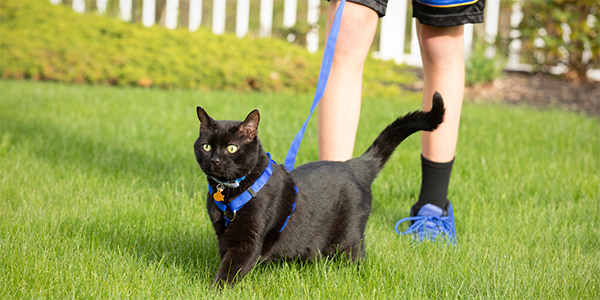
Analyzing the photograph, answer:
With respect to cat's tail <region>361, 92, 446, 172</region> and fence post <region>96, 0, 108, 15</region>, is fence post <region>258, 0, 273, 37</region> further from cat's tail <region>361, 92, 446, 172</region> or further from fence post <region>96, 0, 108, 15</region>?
cat's tail <region>361, 92, 446, 172</region>

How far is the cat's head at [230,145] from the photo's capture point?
1641 millimetres

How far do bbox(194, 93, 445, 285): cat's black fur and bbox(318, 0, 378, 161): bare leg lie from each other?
0.18 m

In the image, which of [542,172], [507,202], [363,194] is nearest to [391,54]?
[542,172]

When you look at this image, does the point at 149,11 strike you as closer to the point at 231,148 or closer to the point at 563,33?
the point at 563,33

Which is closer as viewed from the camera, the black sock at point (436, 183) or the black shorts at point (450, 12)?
the black shorts at point (450, 12)

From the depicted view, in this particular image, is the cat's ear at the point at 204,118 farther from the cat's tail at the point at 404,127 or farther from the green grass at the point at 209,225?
the cat's tail at the point at 404,127

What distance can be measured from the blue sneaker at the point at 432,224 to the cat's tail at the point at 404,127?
1.48ft

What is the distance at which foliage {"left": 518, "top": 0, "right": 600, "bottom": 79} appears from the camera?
715cm

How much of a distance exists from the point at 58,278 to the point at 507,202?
228 cm

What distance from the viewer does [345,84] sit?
2137 millimetres

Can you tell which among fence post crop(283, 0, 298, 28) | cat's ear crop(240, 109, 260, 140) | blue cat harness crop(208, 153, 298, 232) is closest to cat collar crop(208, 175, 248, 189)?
blue cat harness crop(208, 153, 298, 232)

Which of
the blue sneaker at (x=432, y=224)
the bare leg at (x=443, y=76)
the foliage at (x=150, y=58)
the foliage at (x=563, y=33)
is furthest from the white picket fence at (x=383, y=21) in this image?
the blue sneaker at (x=432, y=224)

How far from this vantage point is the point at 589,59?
7.50 m

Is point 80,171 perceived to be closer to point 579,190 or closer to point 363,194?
point 363,194
